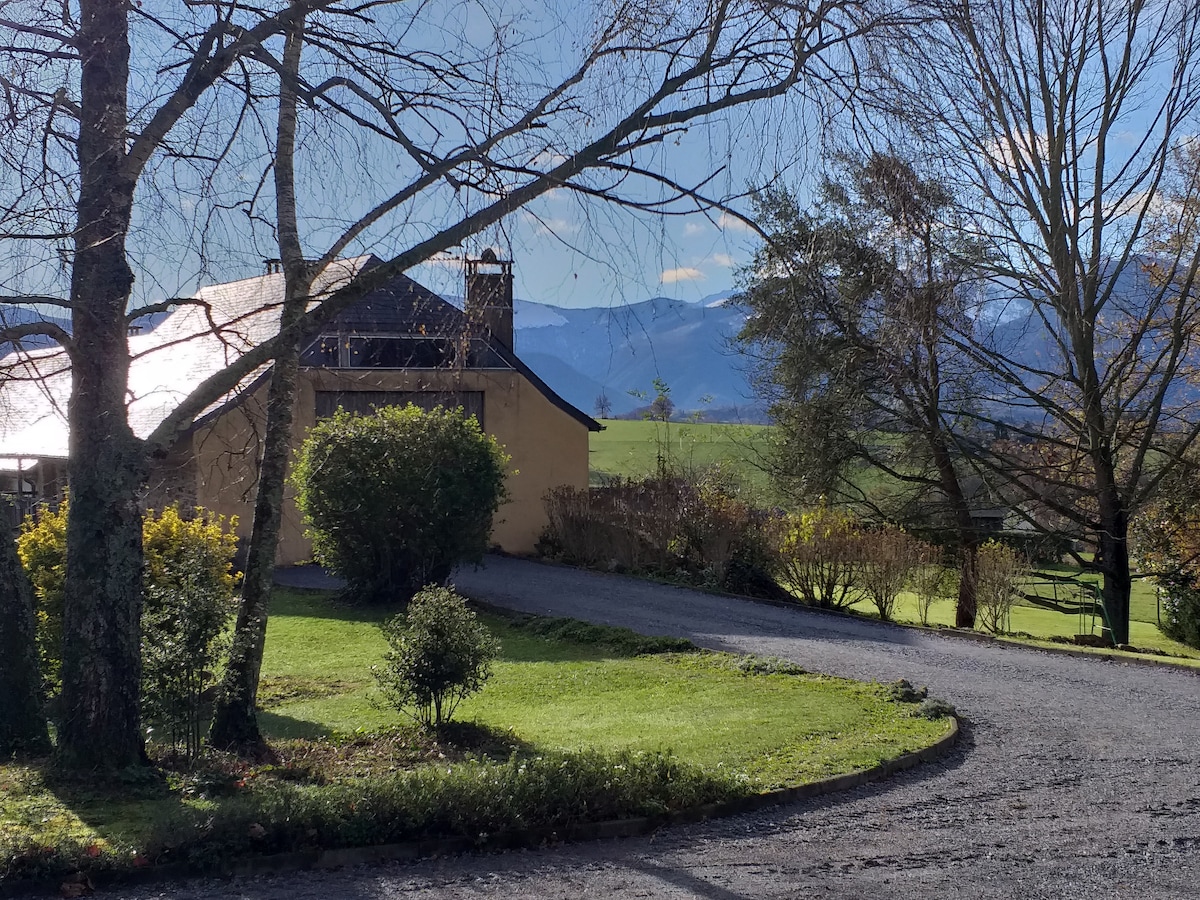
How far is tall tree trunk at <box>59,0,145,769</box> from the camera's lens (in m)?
6.52

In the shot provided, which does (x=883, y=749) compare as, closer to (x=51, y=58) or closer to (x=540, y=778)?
(x=540, y=778)

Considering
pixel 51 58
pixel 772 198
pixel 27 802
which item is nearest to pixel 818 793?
pixel 772 198

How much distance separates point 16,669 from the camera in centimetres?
729

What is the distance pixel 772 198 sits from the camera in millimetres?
6121

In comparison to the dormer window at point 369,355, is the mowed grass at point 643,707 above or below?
below

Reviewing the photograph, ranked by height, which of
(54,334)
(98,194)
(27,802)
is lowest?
(27,802)

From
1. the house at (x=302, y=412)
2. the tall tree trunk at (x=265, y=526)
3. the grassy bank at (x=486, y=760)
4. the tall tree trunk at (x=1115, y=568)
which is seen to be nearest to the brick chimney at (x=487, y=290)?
the tall tree trunk at (x=265, y=526)

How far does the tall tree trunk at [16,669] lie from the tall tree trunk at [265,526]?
46.9 inches

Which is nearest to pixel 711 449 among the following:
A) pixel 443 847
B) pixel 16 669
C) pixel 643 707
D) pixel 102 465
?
pixel 643 707

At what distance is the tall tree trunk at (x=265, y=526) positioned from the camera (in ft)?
24.2

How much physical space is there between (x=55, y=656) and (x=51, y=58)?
463 centimetres

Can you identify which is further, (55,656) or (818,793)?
(55,656)

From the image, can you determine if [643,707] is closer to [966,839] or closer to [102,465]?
[966,839]

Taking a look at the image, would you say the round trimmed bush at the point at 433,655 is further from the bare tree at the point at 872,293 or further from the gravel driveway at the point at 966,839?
the bare tree at the point at 872,293
